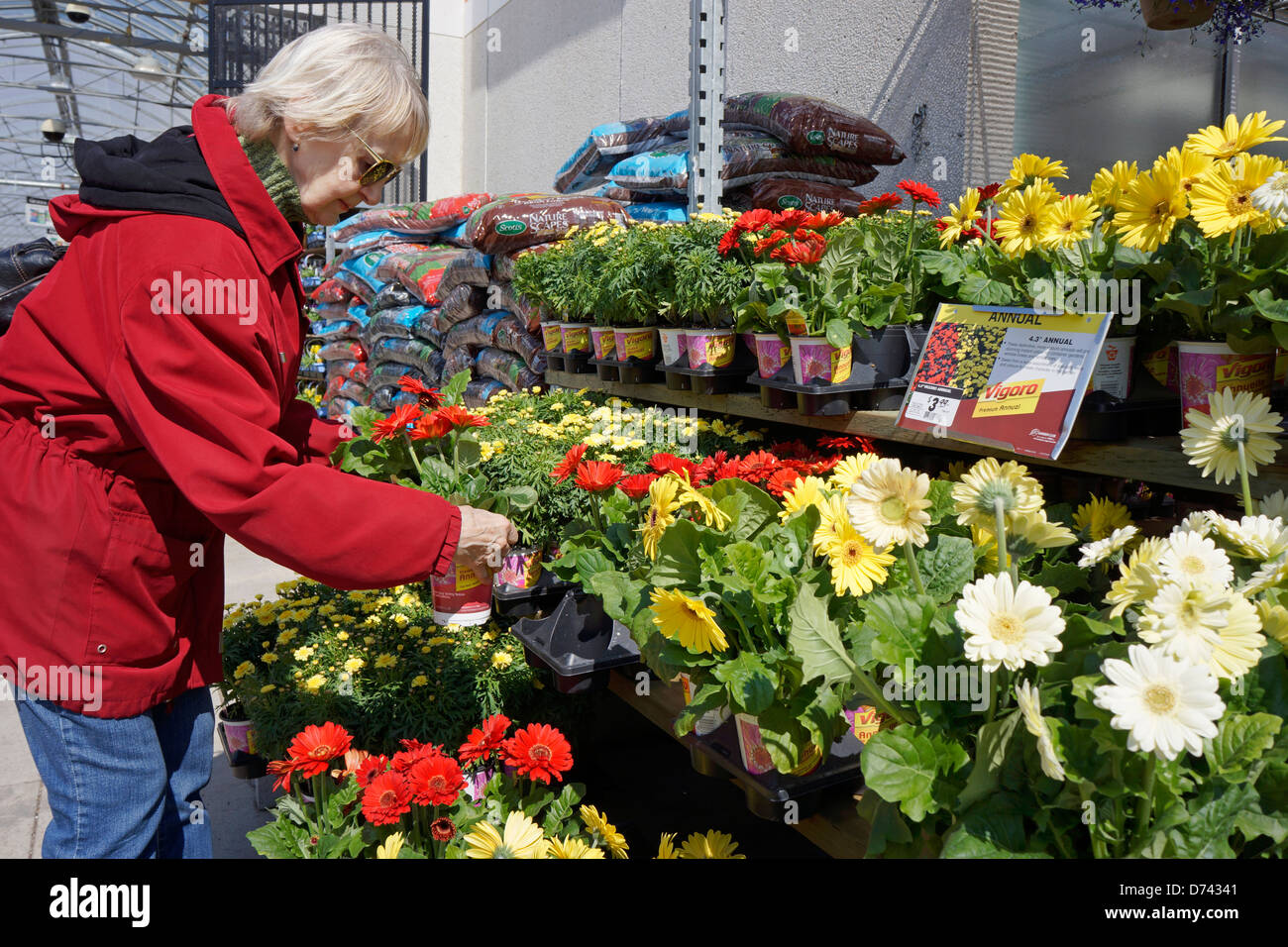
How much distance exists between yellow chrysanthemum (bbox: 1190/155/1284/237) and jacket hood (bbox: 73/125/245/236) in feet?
4.04

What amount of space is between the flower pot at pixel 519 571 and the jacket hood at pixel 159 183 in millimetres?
951

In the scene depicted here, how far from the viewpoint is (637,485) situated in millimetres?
1521

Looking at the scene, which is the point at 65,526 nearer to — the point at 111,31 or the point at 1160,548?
the point at 1160,548

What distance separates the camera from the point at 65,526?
1218 millimetres

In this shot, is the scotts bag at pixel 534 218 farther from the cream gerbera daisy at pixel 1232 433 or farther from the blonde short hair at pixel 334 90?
the cream gerbera daisy at pixel 1232 433

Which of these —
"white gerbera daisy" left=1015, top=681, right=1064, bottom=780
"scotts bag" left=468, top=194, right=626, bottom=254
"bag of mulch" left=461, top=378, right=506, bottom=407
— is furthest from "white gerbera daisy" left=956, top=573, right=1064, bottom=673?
"bag of mulch" left=461, top=378, right=506, bottom=407

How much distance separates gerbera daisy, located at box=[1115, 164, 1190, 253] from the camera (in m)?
1.13

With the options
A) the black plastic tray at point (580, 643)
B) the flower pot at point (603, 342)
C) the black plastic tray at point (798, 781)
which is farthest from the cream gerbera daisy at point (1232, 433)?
the flower pot at point (603, 342)

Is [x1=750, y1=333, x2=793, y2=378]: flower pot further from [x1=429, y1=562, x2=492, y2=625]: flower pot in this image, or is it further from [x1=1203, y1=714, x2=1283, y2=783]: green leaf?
[x1=1203, y1=714, x2=1283, y2=783]: green leaf

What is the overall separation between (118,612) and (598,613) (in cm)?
84

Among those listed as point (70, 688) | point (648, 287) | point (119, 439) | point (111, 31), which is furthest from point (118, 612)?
point (111, 31)

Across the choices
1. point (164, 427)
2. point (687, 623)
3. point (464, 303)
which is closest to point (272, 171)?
point (164, 427)

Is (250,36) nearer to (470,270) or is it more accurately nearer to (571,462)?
(470,270)

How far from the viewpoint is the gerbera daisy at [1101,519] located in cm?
122
